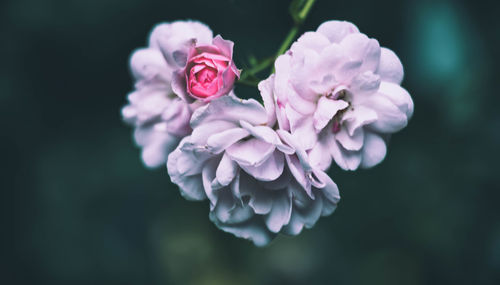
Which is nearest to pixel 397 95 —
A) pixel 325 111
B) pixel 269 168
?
pixel 325 111

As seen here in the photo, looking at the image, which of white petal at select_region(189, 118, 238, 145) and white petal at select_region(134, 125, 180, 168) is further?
white petal at select_region(134, 125, 180, 168)

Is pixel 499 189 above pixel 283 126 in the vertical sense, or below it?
below

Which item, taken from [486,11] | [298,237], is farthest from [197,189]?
[298,237]

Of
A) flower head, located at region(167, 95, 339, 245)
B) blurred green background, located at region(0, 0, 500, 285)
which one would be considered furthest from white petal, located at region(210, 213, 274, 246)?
blurred green background, located at region(0, 0, 500, 285)

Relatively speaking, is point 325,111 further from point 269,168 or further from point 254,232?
point 254,232

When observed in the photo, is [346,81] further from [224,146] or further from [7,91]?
[7,91]

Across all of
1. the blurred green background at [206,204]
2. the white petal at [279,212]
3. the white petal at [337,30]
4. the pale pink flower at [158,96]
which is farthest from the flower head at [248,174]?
the blurred green background at [206,204]

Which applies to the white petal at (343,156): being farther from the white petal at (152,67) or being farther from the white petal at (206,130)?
the white petal at (152,67)

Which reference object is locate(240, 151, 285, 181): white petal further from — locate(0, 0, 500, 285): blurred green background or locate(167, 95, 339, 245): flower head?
locate(0, 0, 500, 285): blurred green background
